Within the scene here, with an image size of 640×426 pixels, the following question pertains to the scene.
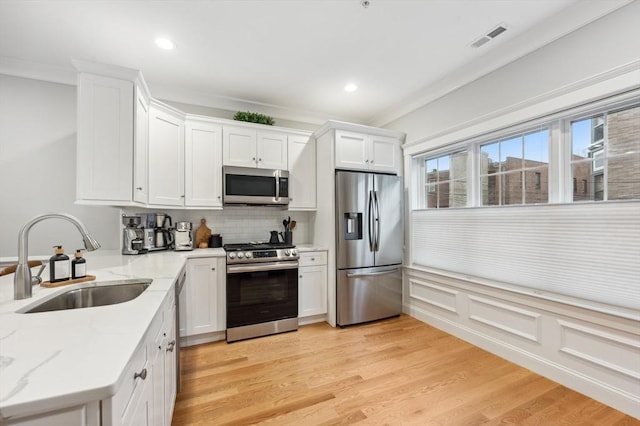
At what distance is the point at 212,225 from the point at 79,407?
3011 millimetres

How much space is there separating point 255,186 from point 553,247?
2933 millimetres

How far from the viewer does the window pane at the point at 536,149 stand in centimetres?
242

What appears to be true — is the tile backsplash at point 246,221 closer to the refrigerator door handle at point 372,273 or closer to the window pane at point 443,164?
the refrigerator door handle at point 372,273

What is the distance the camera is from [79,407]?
0.65 meters

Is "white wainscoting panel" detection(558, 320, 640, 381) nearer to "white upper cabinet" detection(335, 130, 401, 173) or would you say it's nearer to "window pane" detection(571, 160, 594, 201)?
"window pane" detection(571, 160, 594, 201)

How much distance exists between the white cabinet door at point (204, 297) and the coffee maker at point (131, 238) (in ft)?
1.61

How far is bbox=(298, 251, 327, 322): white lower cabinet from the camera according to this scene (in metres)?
3.33

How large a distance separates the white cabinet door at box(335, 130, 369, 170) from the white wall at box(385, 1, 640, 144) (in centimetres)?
77

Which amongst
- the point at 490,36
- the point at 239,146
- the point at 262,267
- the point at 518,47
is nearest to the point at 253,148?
the point at 239,146

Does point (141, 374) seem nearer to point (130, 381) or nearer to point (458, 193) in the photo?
point (130, 381)

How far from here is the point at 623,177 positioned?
1995 mm

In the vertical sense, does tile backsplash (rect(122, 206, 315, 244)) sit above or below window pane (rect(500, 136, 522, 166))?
below

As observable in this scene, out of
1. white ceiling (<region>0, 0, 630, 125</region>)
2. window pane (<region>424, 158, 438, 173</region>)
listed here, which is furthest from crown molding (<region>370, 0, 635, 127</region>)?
window pane (<region>424, 158, 438, 173</region>)

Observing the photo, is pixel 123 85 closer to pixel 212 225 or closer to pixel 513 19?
pixel 212 225
